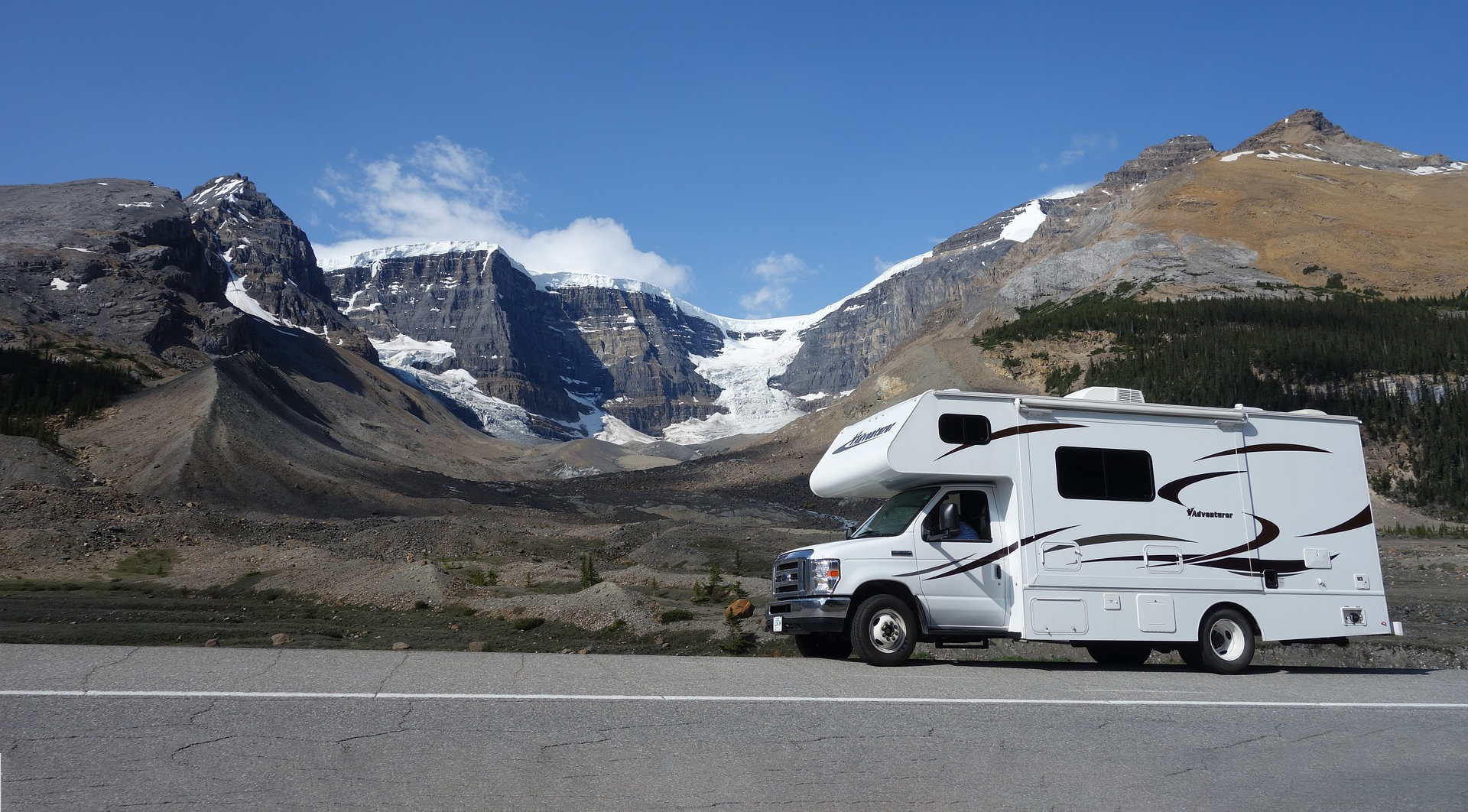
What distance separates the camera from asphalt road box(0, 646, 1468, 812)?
5.68m

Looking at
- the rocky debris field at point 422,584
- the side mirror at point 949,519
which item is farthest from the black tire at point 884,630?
the rocky debris field at point 422,584

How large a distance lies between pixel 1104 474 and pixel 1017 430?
4.14ft

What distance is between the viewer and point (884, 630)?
11039mm

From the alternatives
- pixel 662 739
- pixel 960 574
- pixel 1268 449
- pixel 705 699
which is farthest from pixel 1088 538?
pixel 662 739

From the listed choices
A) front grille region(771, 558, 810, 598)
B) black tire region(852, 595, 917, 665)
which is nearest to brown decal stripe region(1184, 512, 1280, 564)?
black tire region(852, 595, 917, 665)

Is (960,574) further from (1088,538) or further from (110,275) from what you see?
(110,275)

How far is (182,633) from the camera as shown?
1702cm

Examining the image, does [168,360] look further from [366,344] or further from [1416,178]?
[1416,178]

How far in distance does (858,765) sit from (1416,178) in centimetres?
15840

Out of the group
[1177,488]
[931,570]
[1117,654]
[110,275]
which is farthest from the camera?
[110,275]

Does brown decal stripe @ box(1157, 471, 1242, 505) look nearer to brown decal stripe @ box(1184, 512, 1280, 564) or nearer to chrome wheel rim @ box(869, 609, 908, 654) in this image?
brown decal stripe @ box(1184, 512, 1280, 564)

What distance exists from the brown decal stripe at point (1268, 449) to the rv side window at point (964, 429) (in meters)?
3.04

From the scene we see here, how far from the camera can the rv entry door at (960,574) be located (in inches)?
437

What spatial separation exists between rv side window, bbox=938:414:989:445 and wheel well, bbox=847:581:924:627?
1.85 meters
